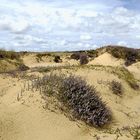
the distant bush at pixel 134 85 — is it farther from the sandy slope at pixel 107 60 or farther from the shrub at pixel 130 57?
the shrub at pixel 130 57

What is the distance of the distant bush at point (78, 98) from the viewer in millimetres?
12812

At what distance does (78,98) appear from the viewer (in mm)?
13195

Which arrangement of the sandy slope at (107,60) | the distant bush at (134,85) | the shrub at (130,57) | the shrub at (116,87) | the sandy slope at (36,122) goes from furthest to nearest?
1. the shrub at (130,57)
2. the sandy slope at (107,60)
3. the distant bush at (134,85)
4. the shrub at (116,87)
5. the sandy slope at (36,122)

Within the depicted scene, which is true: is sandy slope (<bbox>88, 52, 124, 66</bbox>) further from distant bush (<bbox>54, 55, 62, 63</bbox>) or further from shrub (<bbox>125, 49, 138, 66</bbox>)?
distant bush (<bbox>54, 55, 62, 63</bbox>)

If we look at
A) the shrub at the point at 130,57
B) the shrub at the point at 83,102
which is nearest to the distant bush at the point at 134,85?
the shrub at the point at 83,102

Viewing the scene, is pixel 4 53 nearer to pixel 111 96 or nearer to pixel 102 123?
pixel 111 96

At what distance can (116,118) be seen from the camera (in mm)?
14812

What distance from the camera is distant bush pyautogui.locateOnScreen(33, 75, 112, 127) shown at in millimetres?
12812

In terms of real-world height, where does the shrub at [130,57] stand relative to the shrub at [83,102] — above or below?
above

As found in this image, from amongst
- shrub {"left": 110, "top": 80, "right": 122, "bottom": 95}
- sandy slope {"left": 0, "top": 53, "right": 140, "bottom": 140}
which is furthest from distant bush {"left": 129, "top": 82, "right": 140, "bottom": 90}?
sandy slope {"left": 0, "top": 53, "right": 140, "bottom": 140}

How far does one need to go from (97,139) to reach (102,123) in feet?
5.98

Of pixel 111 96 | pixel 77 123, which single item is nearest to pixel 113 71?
pixel 111 96

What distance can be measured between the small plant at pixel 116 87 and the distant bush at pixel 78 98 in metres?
4.04

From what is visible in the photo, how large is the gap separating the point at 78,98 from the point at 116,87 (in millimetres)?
5623
